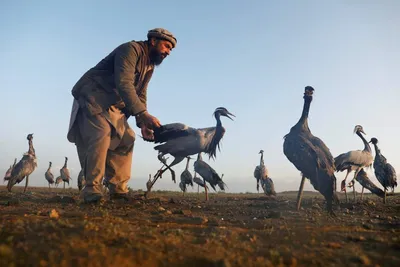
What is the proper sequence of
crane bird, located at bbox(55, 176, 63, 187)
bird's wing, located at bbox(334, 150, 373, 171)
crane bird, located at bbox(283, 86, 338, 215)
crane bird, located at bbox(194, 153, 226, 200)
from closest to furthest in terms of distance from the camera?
crane bird, located at bbox(283, 86, 338, 215) < bird's wing, located at bbox(334, 150, 373, 171) < crane bird, located at bbox(194, 153, 226, 200) < crane bird, located at bbox(55, 176, 63, 187)

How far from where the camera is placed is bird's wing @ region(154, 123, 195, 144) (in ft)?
29.7

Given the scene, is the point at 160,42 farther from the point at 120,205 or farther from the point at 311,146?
the point at 311,146

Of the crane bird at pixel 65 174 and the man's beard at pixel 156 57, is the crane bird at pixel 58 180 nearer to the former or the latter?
the crane bird at pixel 65 174

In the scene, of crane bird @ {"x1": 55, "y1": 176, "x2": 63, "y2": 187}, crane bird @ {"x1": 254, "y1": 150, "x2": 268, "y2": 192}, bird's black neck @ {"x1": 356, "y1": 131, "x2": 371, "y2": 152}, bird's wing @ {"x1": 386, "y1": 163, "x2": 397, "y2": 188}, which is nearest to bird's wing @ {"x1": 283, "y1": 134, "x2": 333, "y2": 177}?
bird's wing @ {"x1": 386, "y1": 163, "x2": 397, "y2": 188}

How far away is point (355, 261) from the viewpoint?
2725mm

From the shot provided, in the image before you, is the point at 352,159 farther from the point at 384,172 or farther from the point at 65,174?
the point at 65,174

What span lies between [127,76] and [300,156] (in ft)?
13.8

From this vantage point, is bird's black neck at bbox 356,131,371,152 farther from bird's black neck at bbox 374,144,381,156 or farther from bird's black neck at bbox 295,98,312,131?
bird's black neck at bbox 295,98,312,131

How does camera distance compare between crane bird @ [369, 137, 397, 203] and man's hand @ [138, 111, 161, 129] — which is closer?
man's hand @ [138, 111, 161, 129]

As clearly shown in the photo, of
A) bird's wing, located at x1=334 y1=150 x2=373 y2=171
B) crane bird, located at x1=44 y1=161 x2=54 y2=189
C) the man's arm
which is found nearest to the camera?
the man's arm

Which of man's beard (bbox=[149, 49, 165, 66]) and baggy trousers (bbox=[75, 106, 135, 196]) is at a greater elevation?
man's beard (bbox=[149, 49, 165, 66])

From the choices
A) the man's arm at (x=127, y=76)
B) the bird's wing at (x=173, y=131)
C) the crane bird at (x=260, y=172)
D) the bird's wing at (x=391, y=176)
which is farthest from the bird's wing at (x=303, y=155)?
the crane bird at (x=260, y=172)

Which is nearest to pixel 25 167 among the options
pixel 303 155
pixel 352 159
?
pixel 303 155

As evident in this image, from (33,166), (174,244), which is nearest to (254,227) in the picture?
(174,244)
